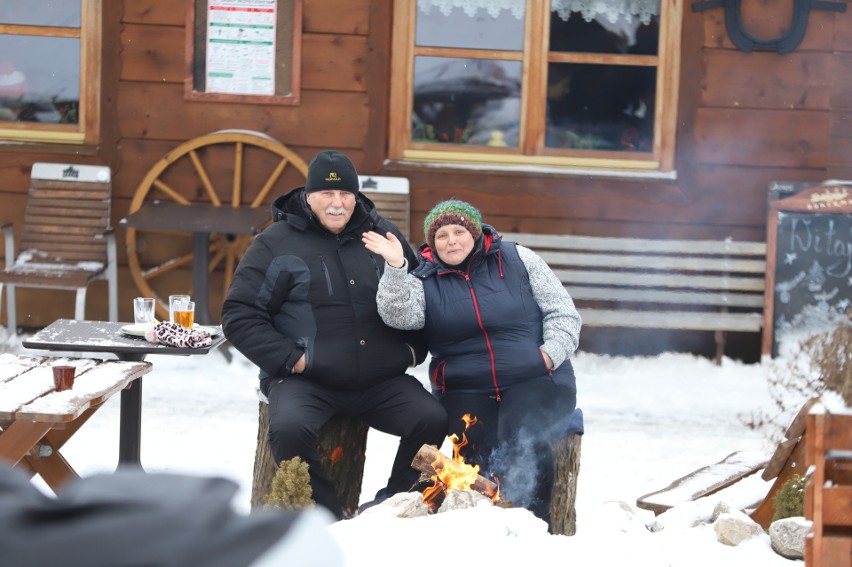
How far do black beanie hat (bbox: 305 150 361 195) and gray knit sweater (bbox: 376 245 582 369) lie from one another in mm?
335

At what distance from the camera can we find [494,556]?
3.40m

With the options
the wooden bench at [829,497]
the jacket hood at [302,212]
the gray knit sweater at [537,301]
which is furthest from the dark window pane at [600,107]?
the wooden bench at [829,497]

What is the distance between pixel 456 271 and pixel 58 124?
390cm

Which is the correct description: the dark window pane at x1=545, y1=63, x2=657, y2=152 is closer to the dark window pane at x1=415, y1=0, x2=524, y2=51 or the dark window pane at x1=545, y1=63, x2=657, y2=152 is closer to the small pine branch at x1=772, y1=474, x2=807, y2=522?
the dark window pane at x1=415, y1=0, x2=524, y2=51

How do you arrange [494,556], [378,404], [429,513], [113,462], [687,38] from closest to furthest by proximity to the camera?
[494,556] < [429,513] < [378,404] < [113,462] < [687,38]

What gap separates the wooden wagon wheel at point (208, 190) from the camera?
722cm

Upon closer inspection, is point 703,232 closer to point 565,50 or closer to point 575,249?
point 575,249


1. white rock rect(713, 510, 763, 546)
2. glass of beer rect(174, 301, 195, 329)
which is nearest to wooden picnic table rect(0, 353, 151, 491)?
glass of beer rect(174, 301, 195, 329)

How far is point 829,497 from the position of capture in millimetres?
2840

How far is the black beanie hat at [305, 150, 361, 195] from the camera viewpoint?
432cm

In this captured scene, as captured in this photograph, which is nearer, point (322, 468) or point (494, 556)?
point (494, 556)

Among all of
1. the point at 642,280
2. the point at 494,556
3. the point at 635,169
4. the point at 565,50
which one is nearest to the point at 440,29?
the point at 565,50

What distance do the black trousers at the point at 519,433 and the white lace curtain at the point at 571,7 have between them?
353cm

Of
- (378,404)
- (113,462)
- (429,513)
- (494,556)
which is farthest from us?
(113,462)
